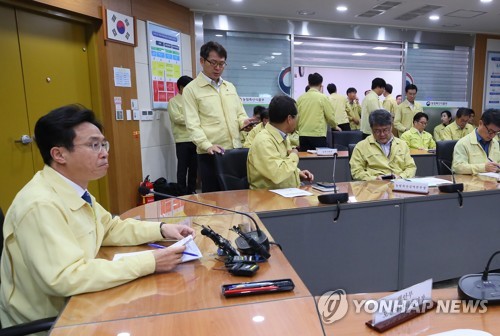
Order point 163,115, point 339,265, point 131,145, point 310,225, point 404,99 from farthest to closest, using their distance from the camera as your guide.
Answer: point 404,99, point 163,115, point 131,145, point 339,265, point 310,225

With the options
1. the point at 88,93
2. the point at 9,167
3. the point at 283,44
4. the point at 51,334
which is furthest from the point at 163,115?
the point at 51,334

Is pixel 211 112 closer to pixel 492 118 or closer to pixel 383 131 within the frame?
pixel 383 131

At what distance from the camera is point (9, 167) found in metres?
3.02

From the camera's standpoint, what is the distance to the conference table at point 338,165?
4.12 m

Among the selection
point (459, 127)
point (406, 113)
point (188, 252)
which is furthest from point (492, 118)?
point (406, 113)

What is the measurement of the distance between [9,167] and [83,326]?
2.69 meters

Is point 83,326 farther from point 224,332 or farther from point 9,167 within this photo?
point 9,167

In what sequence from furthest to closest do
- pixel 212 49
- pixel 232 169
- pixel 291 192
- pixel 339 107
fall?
1. pixel 339 107
2. pixel 212 49
3. pixel 232 169
4. pixel 291 192

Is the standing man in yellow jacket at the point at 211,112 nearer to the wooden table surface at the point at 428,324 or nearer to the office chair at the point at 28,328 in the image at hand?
the office chair at the point at 28,328

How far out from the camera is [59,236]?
1.00m

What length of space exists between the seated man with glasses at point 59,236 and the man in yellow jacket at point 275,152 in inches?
49.3

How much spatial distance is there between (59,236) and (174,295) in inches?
13.8

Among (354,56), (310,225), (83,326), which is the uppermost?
(354,56)

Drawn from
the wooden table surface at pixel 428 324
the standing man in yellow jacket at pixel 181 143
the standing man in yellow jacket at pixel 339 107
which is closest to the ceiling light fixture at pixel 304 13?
the standing man in yellow jacket at pixel 339 107
